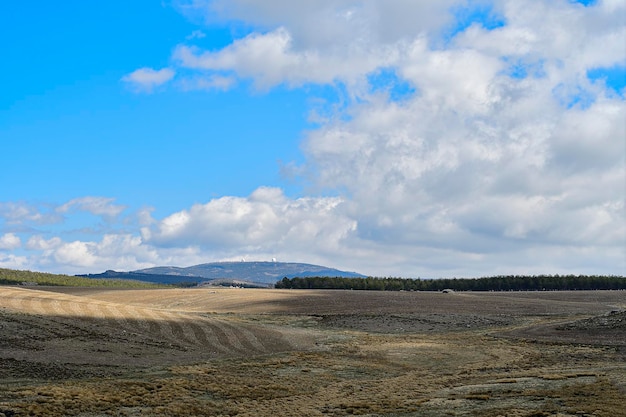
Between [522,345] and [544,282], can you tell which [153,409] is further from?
[544,282]

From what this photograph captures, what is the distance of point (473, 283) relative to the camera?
513 feet

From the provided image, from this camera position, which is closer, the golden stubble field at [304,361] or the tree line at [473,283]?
the golden stubble field at [304,361]

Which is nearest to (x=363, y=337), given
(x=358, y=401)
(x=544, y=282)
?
(x=358, y=401)

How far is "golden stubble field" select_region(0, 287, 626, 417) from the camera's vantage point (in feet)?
99.9

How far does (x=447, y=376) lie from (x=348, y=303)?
2014 inches

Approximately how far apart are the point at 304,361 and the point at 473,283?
387 feet

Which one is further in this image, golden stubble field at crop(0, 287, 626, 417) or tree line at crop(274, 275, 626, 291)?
tree line at crop(274, 275, 626, 291)

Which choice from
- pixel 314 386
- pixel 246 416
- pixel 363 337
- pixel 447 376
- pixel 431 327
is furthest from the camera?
pixel 431 327

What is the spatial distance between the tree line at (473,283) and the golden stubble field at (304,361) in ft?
222

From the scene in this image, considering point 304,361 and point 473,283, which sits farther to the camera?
point 473,283

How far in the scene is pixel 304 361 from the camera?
45.6 metres

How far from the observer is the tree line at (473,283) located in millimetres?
151000

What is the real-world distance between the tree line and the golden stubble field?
67.7 m

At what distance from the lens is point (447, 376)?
1571 inches
